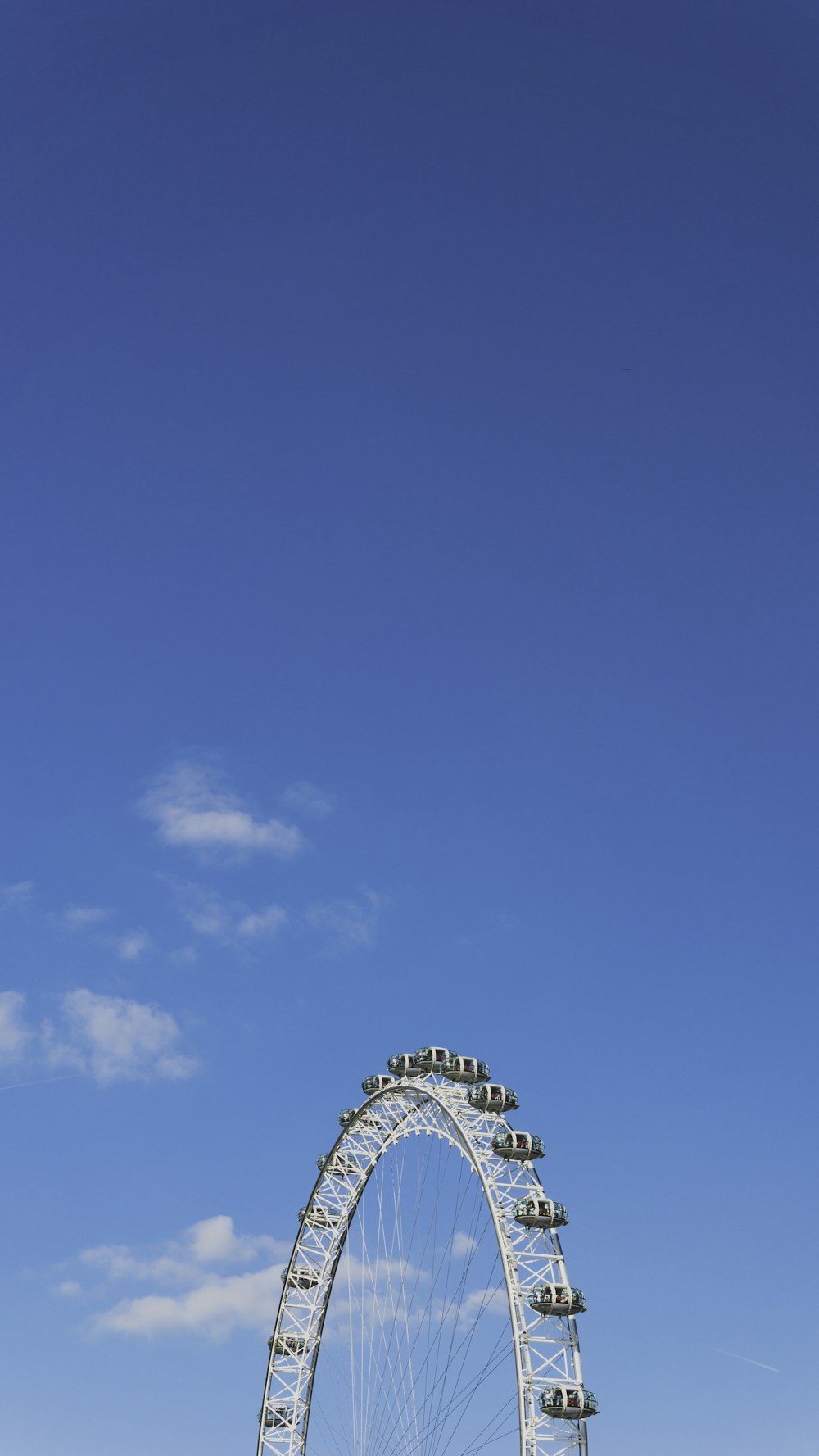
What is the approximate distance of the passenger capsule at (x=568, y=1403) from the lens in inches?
2258

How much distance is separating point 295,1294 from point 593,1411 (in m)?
34.9

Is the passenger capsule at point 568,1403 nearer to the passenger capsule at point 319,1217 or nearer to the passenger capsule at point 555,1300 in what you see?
the passenger capsule at point 555,1300

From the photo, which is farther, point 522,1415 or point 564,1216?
point 564,1216

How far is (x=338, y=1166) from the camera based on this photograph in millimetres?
87438

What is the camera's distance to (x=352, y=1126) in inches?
3351

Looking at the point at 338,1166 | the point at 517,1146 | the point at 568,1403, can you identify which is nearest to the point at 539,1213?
the point at 517,1146

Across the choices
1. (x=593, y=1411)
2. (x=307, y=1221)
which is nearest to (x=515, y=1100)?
(x=593, y=1411)

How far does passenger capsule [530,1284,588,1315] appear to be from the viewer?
197 feet

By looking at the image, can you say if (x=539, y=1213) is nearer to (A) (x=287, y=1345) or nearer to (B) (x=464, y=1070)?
(B) (x=464, y=1070)

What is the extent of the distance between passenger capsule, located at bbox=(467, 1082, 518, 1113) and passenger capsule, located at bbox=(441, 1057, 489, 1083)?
6.20 feet

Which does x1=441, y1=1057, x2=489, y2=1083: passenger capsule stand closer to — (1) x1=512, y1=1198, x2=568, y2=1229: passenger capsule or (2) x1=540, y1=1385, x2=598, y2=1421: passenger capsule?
(1) x1=512, y1=1198, x2=568, y2=1229: passenger capsule

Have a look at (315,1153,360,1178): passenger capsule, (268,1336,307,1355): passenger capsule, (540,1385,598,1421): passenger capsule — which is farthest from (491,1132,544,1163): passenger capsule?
(268,1336,307,1355): passenger capsule

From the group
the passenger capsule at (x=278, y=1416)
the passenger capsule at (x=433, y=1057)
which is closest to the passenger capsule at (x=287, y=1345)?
the passenger capsule at (x=278, y=1416)

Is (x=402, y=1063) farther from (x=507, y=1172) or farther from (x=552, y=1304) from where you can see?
(x=552, y=1304)
